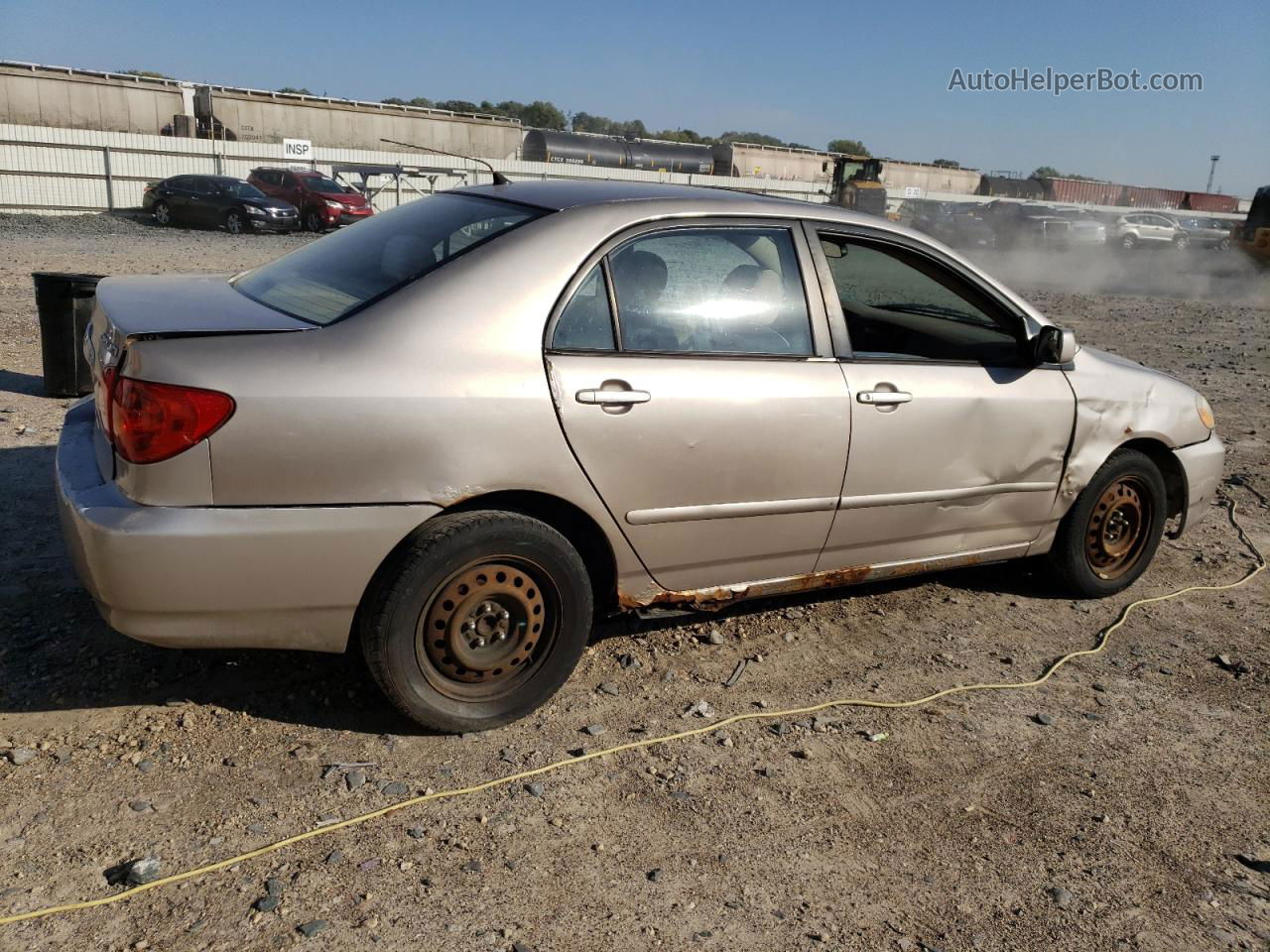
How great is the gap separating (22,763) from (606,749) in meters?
1.72

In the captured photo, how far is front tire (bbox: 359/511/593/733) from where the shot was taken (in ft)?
10.4

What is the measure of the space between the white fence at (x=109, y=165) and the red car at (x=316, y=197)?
334 centimetres

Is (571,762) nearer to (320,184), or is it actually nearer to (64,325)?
(64,325)

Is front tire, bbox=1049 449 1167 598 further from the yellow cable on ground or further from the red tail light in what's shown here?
the red tail light

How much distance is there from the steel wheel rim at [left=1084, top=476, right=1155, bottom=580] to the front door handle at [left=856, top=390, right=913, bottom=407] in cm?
143

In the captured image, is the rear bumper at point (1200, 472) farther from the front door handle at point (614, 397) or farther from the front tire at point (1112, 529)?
the front door handle at point (614, 397)

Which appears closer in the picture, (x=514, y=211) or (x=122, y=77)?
(x=514, y=211)

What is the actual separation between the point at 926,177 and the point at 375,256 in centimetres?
7127

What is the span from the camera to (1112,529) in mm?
5016

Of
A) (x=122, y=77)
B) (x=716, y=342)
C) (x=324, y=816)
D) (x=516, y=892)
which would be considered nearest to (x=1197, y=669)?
(x=716, y=342)

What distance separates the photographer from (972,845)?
3.08 m

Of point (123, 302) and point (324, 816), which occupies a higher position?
point (123, 302)

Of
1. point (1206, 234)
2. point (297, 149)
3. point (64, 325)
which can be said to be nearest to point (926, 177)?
point (1206, 234)

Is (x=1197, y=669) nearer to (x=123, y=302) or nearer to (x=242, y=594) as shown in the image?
(x=242, y=594)
